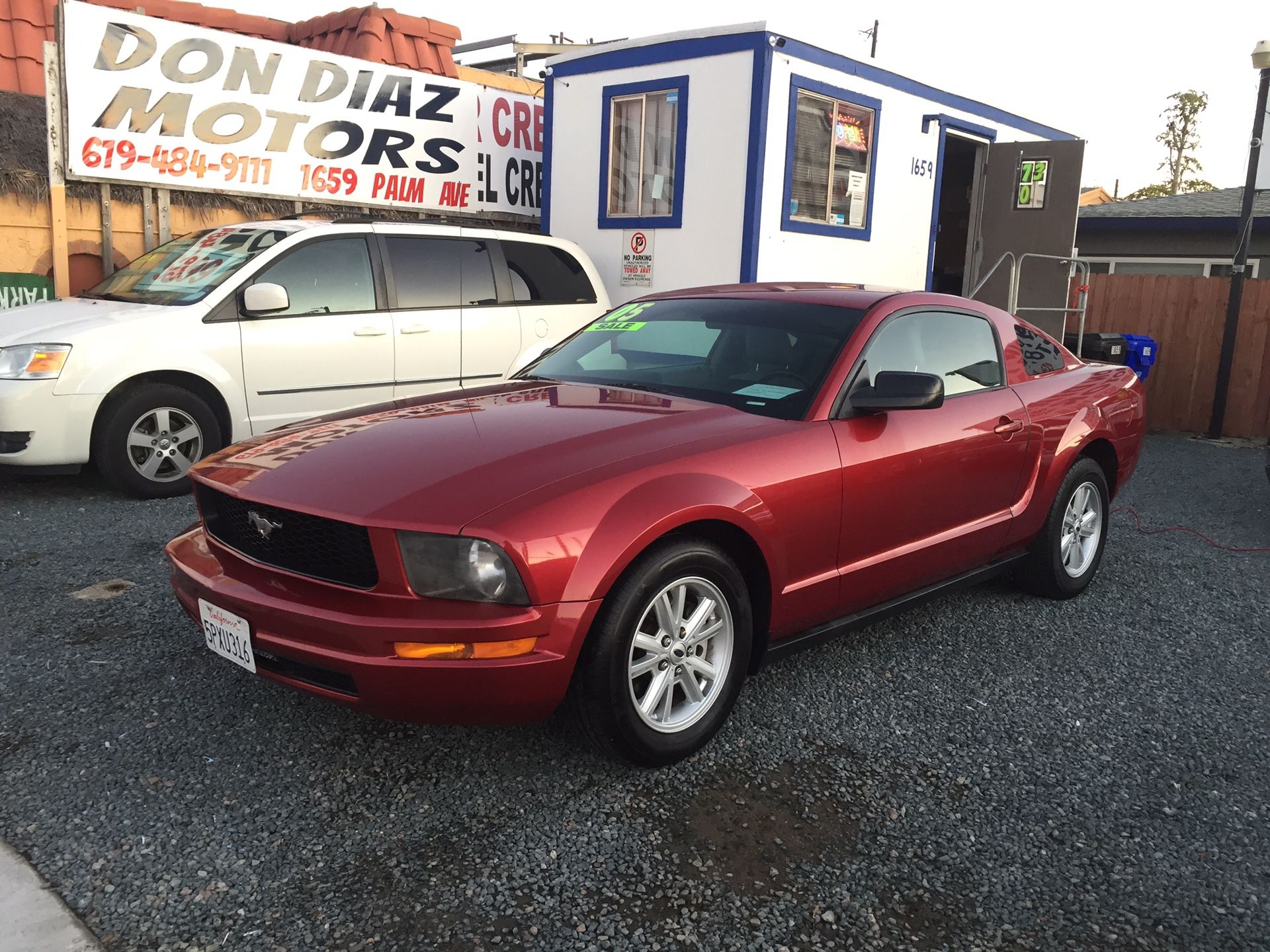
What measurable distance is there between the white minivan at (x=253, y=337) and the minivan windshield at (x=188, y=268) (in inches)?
0.6

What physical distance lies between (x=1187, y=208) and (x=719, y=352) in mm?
17738

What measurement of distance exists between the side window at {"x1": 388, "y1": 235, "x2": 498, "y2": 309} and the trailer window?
3.10m

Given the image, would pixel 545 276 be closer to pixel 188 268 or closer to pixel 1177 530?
pixel 188 268

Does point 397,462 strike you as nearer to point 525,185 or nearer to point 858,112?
point 858,112

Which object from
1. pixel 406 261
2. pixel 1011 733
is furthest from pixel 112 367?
pixel 1011 733

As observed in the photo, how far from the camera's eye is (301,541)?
2875 millimetres

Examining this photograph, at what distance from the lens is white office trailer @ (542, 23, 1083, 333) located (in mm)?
8891

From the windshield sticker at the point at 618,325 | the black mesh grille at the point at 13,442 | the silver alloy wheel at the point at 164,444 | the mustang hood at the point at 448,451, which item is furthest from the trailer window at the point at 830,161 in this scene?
the black mesh grille at the point at 13,442

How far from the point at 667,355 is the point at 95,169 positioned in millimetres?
6946

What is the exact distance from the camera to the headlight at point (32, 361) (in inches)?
229

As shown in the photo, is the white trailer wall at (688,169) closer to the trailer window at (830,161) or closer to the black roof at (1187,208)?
the trailer window at (830,161)

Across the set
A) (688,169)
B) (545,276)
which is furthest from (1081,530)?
(688,169)

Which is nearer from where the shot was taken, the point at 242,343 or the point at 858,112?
the point at 242,343

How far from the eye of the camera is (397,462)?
3.01 meters
